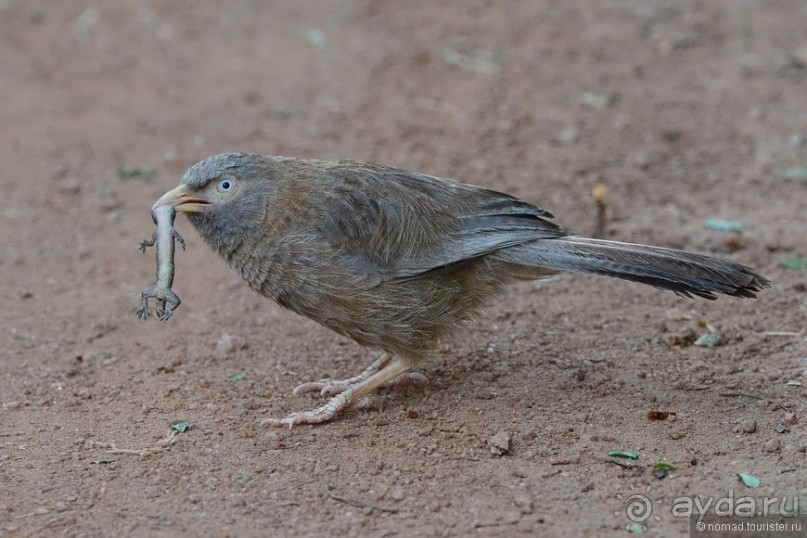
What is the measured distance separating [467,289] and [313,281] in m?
0.91

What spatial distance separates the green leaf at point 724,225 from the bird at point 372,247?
2.36 m

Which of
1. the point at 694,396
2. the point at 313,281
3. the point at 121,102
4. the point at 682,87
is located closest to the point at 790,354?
the point at 694,396

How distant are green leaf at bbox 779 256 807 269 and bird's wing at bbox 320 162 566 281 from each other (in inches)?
89.9

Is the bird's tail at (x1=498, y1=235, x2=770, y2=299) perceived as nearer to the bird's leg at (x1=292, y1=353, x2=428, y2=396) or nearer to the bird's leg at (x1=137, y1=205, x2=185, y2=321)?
the bird's leg at (x1=292, y1=353, x2=428, y2=396)

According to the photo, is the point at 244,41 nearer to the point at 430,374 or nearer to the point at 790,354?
the point at 430,374

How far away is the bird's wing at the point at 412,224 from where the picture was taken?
17.9 ft

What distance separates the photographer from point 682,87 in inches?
385

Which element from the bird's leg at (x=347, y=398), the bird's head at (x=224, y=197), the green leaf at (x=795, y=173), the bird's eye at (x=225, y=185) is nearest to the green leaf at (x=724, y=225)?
the green leaf at (x=795, y=173)

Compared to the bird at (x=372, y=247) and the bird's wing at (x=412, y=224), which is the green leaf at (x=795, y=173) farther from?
the bird's wing at (x=412, y=224)

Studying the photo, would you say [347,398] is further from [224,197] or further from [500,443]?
[224,197]

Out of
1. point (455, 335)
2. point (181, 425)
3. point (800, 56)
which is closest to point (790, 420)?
point (455, 335)

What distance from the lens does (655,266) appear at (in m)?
5.13

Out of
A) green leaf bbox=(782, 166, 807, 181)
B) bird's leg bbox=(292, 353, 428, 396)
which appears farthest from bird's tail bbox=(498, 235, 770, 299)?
green leaf bbox=(782, 166, 807, 181)

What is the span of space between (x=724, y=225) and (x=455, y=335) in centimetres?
261
